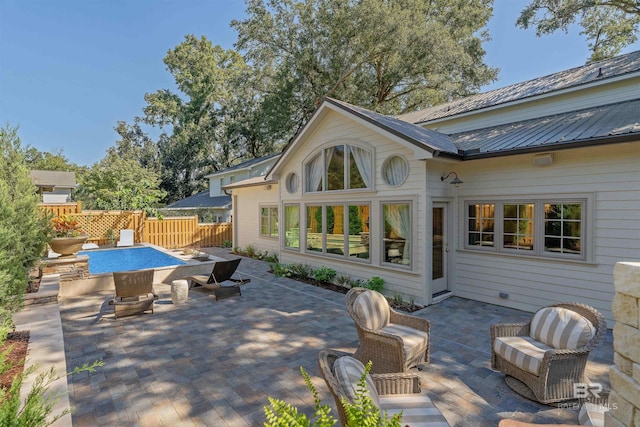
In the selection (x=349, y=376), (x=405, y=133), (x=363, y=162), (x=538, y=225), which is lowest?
(x=349, y=376)

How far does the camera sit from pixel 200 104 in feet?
103

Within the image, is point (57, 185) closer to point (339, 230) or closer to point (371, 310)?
point (339, 230)

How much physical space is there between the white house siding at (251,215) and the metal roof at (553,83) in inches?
280

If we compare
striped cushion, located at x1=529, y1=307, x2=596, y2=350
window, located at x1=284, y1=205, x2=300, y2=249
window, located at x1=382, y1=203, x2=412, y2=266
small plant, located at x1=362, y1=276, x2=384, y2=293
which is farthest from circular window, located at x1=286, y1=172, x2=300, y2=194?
striped cushion, located at x1=529, y1=307, x2=596, y2=350

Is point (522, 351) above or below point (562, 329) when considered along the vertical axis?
below

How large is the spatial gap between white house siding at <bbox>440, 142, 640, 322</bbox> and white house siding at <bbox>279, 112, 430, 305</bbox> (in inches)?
31.2

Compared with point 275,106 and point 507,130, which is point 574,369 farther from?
point 275,106

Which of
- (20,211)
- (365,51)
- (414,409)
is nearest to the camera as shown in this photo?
(414,409)

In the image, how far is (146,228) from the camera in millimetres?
16797

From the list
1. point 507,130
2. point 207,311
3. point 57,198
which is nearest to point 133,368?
point 207,311

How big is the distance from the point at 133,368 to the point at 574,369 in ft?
18.8

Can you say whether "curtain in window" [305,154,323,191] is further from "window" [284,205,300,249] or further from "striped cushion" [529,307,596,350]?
"striped cushion" [529,307,596,350]

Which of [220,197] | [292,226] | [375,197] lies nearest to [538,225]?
[375,197]

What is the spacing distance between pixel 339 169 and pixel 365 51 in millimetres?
13636
